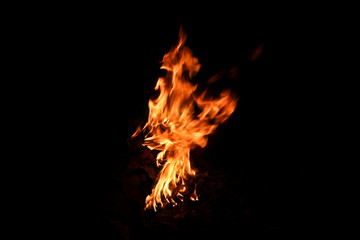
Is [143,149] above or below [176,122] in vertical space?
below

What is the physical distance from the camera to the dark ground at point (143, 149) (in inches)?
95.5

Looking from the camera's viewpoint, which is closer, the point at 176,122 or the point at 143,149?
the point at 143,149

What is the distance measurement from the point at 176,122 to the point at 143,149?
0.66 m

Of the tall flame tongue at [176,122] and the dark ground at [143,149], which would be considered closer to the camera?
the dark ground at [143,149]

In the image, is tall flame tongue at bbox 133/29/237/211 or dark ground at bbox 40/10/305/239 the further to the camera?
tall flame tongue at bbox 133/29/237/211

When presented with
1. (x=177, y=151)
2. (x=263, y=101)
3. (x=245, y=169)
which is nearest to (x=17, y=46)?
(x=177, y=151)

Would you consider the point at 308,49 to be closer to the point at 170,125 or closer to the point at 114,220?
the point at 170,125

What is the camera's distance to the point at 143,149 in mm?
2990

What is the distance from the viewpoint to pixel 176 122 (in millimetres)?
3373

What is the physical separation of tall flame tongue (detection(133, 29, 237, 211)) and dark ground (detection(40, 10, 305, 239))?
185 mm

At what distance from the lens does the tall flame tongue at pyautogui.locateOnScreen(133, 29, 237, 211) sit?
10.4 feet

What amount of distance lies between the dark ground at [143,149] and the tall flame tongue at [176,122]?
19 centimetres

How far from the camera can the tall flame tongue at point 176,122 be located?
318 cm

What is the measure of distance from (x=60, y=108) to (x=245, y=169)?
3.16m
